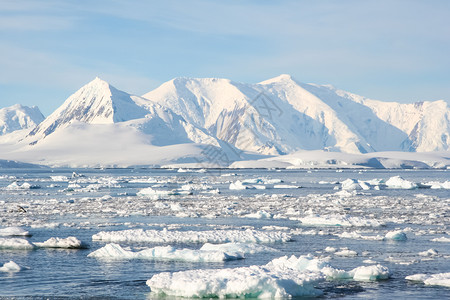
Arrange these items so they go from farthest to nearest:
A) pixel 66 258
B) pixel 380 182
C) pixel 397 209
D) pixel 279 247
→ 1. pixel 380 182
2. pixel 397 209
3. pixel 279 247
4. pixel 66 258

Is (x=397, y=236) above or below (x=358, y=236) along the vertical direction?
above

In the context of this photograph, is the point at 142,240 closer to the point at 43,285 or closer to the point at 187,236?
the point at 187,236

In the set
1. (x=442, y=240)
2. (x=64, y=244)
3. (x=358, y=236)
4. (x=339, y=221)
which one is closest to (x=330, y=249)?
(x=358, y=236)

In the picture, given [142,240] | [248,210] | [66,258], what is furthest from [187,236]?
[248,210]

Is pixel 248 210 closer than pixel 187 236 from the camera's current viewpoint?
No

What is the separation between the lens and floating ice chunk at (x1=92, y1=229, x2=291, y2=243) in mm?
26750

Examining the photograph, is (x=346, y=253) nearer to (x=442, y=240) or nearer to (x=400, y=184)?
(x=442, y=240)

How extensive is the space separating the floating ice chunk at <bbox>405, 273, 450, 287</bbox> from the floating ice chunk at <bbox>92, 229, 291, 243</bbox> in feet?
28.6

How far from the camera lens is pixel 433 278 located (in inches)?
716

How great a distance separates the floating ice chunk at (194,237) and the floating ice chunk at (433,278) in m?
8.70

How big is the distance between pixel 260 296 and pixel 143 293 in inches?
134

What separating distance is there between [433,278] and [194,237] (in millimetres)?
11963

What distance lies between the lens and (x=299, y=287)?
16797mm

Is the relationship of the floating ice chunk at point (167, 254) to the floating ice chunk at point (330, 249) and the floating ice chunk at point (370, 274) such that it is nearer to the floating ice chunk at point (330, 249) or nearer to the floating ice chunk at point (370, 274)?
the floating ice chunk at point (330, 249)
